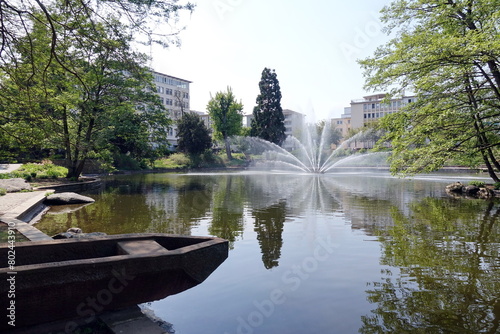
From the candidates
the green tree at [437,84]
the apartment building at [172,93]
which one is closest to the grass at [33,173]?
the green tree at [437,84]

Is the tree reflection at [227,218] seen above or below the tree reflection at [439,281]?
above

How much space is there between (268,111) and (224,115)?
9.31 m

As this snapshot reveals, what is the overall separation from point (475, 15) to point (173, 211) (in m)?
14.6

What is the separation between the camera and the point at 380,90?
15711mm

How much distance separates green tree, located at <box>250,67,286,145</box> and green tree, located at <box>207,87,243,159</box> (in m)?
4.95

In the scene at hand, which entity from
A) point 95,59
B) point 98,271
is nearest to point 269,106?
point 95,59

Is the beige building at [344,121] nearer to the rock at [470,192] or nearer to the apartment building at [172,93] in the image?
the apartment building at [172,93]

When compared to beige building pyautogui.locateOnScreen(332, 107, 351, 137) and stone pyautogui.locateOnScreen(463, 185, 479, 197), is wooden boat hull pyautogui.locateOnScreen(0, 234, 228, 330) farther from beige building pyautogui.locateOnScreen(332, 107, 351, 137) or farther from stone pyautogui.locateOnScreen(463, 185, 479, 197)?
beige building pyautogui.locateOnScreen(332, 107, 351, 137)

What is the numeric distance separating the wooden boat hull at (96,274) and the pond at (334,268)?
61 centimetres

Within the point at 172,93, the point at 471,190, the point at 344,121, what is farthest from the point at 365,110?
the point at 471,190

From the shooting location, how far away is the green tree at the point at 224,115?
66.1 m

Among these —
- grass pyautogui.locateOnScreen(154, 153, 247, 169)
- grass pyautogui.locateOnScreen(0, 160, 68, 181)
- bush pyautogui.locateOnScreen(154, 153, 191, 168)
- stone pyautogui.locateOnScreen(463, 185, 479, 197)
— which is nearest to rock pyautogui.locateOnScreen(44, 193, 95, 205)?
grass pyautogui.locateOnScreen(0, 160, 68, 181)

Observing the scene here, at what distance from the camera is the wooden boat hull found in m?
3.73

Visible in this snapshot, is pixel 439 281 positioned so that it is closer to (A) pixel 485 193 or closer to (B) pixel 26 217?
(B) pixel 26 217
